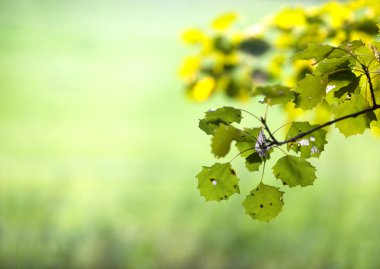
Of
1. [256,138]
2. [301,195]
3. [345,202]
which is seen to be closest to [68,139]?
[301,195]

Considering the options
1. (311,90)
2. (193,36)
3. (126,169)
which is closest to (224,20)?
(193,36)

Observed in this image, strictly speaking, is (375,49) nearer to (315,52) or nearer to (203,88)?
(315,52)

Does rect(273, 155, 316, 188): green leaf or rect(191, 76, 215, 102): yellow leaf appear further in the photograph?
rect(191, 76, 215, 102): yellow leaf

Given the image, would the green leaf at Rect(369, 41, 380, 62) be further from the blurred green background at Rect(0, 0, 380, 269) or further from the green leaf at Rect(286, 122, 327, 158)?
the blurred green background at Rect(0, 0, 380, 269)

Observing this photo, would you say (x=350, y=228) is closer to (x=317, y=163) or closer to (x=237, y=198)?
(x=237, y=198)

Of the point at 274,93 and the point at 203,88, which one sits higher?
the point at 203,88

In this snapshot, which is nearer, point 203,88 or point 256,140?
point 256,140

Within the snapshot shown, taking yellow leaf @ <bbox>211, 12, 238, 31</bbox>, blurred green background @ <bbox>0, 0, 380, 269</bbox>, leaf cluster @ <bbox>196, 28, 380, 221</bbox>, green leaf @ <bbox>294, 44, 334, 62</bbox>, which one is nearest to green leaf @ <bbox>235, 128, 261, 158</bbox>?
leaf cluster @ <bbox>196, 28, 380, 221</bbox>
